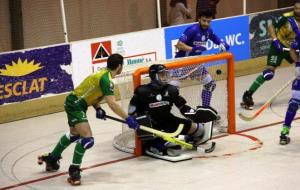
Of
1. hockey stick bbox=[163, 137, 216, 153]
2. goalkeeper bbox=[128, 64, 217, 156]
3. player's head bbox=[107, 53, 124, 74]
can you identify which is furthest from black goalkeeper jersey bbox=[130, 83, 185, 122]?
player's head bbox=[107, 53, 124, 74]

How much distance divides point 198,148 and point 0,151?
248 cm

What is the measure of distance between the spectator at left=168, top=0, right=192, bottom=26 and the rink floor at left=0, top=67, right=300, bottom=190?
11.2ft

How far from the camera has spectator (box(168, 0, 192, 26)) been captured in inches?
451

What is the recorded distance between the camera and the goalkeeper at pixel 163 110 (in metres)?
6.80

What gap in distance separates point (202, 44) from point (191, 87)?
714 mm

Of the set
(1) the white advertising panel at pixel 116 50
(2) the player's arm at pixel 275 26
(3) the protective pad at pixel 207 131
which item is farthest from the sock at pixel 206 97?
(1) the white advertising panel at pixel 116 50

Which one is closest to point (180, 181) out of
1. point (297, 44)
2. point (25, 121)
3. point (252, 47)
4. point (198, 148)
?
point (198, 148)

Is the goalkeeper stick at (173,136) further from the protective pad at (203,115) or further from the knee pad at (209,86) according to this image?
the knee pad at (209,86)

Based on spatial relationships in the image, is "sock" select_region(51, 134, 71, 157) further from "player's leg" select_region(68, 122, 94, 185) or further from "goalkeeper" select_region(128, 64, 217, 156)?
"goalkeeper" select_region(128, 64, 217, 156)

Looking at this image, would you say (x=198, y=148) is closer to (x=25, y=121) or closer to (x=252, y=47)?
(x=25, y=121)

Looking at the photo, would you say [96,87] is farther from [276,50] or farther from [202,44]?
[276,50]

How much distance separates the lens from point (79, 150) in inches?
245

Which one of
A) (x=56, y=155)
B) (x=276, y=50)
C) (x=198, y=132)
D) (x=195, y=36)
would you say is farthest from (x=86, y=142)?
(x=276, y=50)

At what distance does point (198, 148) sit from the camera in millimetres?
7145
